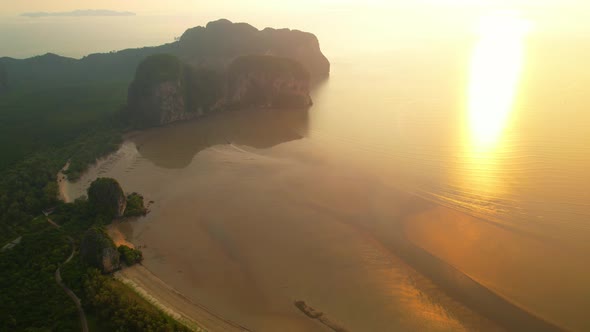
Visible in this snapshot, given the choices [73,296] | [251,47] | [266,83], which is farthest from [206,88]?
[73,296]

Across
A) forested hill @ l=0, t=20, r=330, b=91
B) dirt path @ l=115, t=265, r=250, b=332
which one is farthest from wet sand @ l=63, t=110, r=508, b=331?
forested hill @ l=0, t=20, r=330, b=91

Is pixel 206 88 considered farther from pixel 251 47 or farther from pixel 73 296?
pixel 73 296

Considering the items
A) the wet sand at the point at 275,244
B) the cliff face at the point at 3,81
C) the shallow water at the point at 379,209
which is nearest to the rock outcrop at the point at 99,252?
the wet sand at the point at 275,244

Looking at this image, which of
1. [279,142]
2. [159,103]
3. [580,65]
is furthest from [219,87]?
[580,65]

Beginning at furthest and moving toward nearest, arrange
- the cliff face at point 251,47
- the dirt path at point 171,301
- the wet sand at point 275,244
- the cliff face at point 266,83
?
the cliff face at point 251,47 < the cliff face at point 266,83 < the wet sand at point 275,244 < the dirt path at point 171,301

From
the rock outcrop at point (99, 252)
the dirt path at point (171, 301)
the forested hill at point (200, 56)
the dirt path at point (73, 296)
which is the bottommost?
the dirt path at point (171, 301)

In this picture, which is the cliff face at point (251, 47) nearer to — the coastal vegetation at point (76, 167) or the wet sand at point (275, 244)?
the coastal vegetation at point (76, 167)

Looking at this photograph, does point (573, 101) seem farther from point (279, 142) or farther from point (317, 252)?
point (317, 252)
